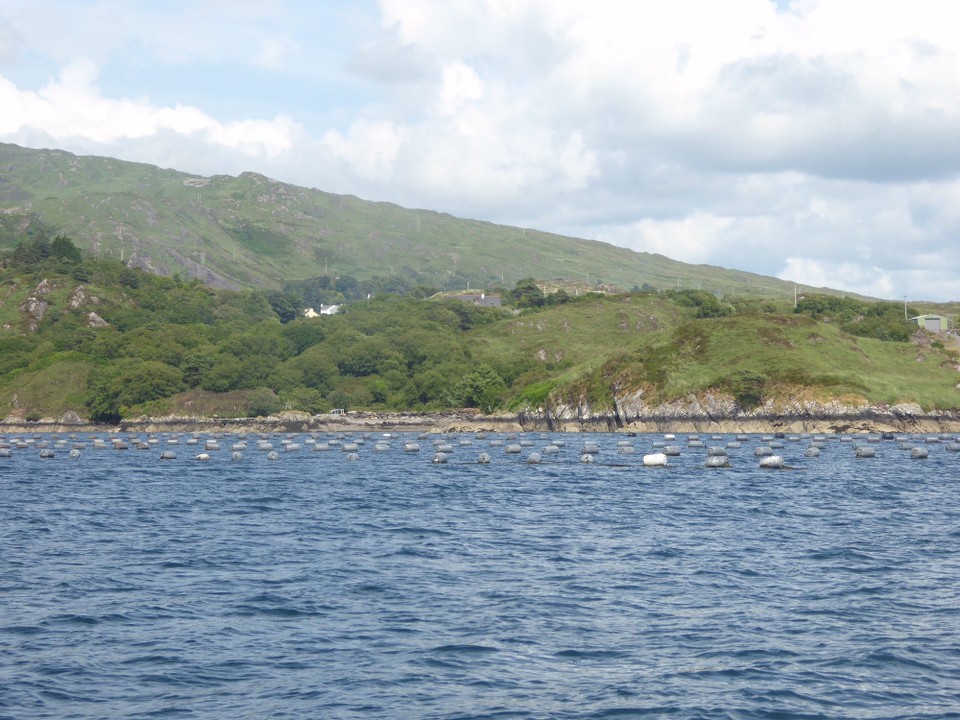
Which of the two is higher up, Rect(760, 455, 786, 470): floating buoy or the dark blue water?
the dark blue water

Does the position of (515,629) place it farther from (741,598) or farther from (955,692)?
(955,692)

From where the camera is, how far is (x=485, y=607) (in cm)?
3544

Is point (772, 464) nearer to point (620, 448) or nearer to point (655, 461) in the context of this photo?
point (655, 461)

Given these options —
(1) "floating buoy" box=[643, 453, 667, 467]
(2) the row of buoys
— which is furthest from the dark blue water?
(2) the row of buoys

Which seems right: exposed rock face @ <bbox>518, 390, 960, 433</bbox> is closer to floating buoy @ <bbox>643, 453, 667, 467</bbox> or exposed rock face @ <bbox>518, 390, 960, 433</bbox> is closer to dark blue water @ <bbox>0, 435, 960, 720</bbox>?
floating buoy @ <bbox>643, 453, 667, 467</bbox>

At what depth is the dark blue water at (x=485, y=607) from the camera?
26.0 meters

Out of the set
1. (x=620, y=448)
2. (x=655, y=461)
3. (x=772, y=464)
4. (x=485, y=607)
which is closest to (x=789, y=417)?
(x=620, y=448)

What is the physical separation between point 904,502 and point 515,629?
42433mm

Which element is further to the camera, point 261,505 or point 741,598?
point 261,505

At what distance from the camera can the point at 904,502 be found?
66125mm

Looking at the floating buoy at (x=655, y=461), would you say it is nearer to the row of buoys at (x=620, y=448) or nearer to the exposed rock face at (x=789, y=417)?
the row of buoys at (x=620, y=448)

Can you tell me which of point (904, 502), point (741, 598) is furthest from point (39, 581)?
point (904, 502)

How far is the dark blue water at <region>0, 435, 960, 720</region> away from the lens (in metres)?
26.0

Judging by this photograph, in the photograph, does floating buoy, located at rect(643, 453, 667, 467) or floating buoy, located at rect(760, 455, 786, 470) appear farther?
floating buoy, located at rect(643, 453, 667, 467)
